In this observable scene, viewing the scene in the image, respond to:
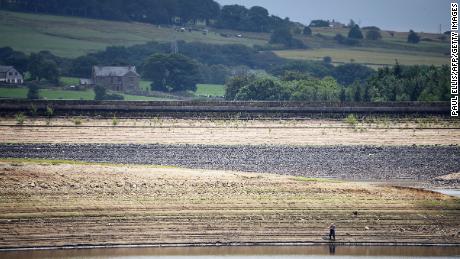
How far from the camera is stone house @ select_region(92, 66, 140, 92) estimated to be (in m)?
128

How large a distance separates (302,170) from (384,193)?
297 inches

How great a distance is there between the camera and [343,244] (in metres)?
50.2

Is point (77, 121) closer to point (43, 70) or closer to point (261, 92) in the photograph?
point (261, 92)

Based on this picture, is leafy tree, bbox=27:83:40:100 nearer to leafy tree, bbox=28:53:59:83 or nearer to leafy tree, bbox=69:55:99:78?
leafy tree, bbox=28:53:59:83

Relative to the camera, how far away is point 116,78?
129500 millimetres

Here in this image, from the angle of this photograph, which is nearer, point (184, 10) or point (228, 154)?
point (228, 154)

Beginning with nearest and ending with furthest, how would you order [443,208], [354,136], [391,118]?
[443,208] < [354,136] < [391,118]

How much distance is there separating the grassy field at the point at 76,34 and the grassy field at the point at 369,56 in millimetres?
8816

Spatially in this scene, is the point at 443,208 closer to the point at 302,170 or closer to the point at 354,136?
the point at 302,170

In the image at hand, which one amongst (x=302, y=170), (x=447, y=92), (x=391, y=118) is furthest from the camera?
(x=447, y=92)

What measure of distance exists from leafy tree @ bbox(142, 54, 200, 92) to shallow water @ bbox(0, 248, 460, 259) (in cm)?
8342

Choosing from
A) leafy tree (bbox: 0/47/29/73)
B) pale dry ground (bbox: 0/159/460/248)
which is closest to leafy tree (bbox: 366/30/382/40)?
leafy tree (bbox: 0/47/29/73)

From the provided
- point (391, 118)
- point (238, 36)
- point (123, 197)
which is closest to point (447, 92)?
point (391, 118)

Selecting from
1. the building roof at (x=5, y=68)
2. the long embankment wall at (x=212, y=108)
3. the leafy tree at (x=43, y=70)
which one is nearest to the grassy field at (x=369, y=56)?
the leafy tree at (x=43, y=70)
